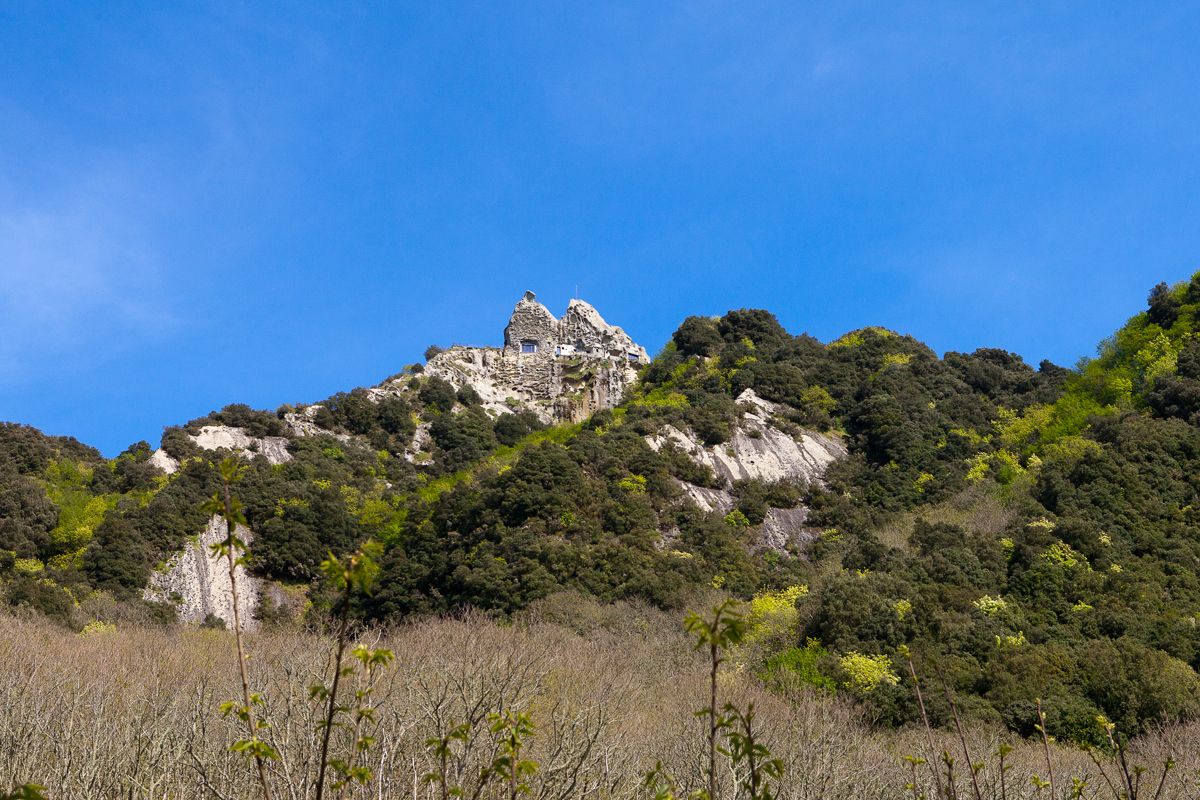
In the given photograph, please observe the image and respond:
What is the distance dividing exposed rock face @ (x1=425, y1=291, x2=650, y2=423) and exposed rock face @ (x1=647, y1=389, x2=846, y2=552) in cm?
2186

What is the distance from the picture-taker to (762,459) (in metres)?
49.9

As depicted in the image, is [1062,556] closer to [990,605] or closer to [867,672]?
[990,605]

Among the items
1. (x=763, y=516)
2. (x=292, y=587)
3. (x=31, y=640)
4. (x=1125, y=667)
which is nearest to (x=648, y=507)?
(x=763, y=516)

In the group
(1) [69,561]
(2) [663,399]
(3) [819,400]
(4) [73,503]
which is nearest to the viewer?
(1) [69,561]

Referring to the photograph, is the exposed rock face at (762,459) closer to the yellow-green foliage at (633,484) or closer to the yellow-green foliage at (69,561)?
the yellow-green foliage at (633,484)

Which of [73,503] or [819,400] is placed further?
[819,400]

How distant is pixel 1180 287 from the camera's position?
164 feet

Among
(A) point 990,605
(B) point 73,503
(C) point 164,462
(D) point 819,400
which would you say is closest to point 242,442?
(C) point 164,462

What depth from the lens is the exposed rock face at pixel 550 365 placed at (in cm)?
7406

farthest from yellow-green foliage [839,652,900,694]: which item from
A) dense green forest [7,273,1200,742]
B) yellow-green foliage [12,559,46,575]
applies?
yellow-green foliage [12,559,46,575]

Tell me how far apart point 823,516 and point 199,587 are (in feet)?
91.6

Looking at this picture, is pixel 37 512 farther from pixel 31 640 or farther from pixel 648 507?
pixel 648 507

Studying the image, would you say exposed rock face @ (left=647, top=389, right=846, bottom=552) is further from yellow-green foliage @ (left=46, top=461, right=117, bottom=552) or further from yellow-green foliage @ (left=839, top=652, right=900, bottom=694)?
yellow-green foliage @ (left=46, top=461, right=117, bottom=552)

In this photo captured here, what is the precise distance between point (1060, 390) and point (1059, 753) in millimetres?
38228
